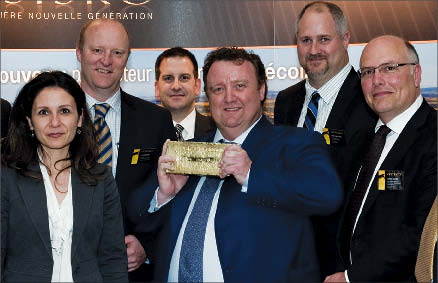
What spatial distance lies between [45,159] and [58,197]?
0.83 ft

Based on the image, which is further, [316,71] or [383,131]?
[316,71]

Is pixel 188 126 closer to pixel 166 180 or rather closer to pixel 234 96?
pixel 234 96

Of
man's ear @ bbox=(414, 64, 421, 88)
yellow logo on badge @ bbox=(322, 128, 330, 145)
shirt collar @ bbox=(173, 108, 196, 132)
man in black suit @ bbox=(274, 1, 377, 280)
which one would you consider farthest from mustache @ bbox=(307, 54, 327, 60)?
shirt collar @ bbox=(173, 108, 196, 132)

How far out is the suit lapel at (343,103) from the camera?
13.9 ft

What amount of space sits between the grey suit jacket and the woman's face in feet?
0.53

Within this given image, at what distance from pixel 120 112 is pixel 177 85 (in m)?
1.12

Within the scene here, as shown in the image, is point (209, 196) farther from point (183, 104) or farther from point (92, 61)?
point (183, 104)

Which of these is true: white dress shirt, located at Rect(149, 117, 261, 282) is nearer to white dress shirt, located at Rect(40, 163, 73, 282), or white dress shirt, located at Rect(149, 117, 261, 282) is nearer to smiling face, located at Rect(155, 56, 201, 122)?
white dress shirt, located at Rect(40, 163, 73, 282)

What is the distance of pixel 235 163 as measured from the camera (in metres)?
3.12

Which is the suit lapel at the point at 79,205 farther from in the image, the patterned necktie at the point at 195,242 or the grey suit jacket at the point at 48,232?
the patterned necktie at the point at 195,242

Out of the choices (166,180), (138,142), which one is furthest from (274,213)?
(138,142)

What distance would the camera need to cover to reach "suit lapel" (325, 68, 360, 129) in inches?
167

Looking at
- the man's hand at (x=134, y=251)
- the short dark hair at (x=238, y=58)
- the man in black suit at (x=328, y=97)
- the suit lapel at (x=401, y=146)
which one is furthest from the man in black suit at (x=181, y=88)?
the suit lapel at (x=401, y=146)

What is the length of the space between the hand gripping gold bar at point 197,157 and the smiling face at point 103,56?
128 cm
